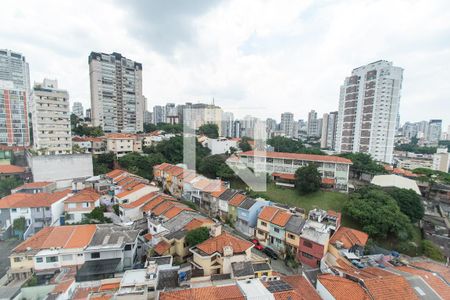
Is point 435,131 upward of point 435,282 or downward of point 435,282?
upward

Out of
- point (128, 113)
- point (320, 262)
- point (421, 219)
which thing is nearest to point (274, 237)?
point (320, 262)

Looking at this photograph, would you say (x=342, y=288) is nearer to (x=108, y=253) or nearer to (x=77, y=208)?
(x=108, y=253)

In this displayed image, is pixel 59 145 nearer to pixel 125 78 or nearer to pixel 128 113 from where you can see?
pixel 128 113

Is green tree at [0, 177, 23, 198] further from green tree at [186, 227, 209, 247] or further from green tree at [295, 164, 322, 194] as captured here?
green tree at [295, 164, 322, 194]

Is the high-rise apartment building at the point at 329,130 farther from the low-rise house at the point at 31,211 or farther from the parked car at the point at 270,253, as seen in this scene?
the low-rise house at the point at 31,211

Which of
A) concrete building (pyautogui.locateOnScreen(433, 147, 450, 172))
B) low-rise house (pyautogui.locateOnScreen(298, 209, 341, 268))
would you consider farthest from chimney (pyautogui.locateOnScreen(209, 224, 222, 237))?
concrete building (pyautogui.locateOnScreen(433, 147, 450, 172))

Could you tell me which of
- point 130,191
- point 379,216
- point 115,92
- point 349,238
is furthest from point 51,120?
point 379,216
